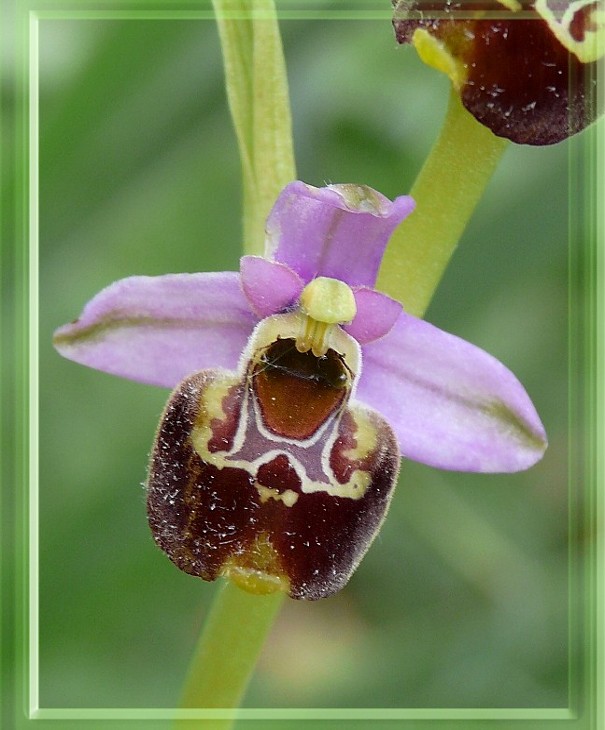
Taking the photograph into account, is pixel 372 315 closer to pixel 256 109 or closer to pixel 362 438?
pixel 362 438

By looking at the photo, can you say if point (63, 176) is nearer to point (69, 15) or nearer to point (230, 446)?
point (69, 15)

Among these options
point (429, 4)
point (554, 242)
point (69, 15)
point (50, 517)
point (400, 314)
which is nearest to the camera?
point (429, 4)

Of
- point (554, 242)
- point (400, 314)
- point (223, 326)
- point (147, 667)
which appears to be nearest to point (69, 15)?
point (223, 326)

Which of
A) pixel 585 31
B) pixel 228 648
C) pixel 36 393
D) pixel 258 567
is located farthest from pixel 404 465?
pixel 585 31

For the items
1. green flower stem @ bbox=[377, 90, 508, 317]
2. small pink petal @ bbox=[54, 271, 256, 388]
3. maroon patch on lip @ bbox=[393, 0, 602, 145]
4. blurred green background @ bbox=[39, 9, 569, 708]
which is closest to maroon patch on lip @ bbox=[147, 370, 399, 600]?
small pink petal @ bbox=[54, 271, 256, 388]

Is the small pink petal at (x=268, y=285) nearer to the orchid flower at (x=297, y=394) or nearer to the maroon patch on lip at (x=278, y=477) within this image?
the orchid flower at (x=297, y=394)

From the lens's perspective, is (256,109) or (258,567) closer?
(258,567)

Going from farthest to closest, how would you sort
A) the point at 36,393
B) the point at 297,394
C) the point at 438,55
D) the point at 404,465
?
the point at 404,465, the point at 36,393, the point at 297,394, the point at 438,55

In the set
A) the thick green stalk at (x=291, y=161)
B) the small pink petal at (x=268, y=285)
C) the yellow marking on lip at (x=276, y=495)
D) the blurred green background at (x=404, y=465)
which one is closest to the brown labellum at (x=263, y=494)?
the yellow marking on lip at (x=276, y=495)

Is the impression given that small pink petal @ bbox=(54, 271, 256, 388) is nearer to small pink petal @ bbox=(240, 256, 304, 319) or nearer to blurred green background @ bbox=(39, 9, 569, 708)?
small pink petal @ bbox=(240, 256, 304, 319)
